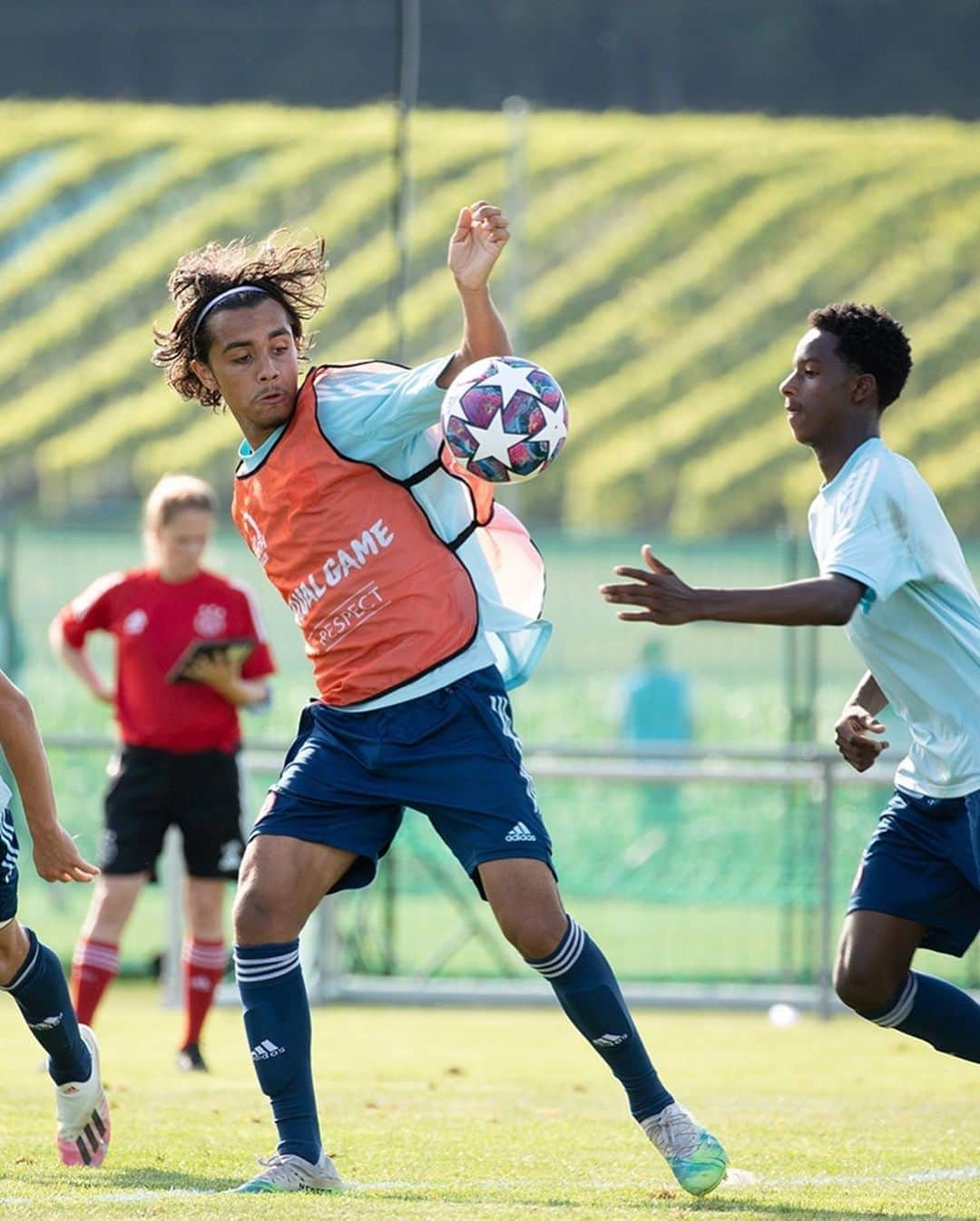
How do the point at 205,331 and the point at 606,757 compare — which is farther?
the point at 606,757

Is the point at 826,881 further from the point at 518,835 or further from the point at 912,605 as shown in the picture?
the point at 518,835

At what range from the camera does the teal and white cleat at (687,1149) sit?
5055 mm

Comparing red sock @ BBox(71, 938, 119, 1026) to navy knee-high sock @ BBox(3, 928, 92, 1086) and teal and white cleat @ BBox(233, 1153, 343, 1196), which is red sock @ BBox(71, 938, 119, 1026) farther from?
teal and white cleat @ BBox(233, 1153, 343, 1196)

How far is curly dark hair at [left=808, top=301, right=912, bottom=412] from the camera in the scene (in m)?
5.48

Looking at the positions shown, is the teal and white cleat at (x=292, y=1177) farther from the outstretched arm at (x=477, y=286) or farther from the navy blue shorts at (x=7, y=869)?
the outstretched arm at (x=477, y=286)

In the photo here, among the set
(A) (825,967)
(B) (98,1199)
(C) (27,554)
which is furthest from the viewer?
(C) (27,554)

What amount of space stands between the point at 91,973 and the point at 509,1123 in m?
2.33

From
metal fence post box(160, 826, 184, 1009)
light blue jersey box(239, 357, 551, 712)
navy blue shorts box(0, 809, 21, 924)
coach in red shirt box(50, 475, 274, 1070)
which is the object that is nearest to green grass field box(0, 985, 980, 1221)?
metal fence post box(160, 826, 184, 1009)

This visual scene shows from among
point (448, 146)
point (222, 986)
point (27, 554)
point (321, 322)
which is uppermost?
point (448, 146)

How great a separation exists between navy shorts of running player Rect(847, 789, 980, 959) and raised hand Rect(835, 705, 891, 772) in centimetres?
13

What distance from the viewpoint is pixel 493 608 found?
5.55 m

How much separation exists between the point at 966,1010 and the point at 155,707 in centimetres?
412

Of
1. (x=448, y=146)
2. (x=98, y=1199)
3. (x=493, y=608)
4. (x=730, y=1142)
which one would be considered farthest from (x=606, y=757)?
(x=448, y=146)

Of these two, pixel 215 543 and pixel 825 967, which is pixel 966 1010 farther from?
pixel 215 543
